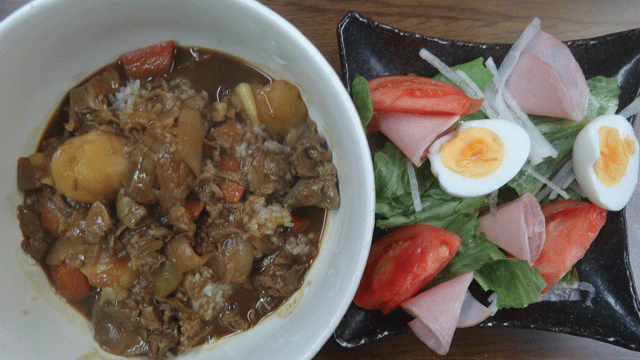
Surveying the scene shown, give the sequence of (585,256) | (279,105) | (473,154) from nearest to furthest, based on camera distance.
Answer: (279,105), (473,154), (585,256)

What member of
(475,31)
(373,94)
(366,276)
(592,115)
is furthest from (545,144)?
(366,276)

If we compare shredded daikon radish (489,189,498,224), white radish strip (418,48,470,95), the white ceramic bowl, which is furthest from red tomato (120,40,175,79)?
shredded daikon radish (489,189,498,224)

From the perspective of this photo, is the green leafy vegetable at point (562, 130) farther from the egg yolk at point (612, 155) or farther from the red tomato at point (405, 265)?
the red tomato at point (405, 265)

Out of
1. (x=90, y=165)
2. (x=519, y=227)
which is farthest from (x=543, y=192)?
(x=90, y=165)

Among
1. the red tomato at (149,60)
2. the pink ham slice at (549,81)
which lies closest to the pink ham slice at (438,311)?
the pink ham slice at (549,81)

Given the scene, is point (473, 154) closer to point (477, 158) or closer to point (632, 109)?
point (477, 158)

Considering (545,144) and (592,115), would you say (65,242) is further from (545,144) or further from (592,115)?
(592,115)

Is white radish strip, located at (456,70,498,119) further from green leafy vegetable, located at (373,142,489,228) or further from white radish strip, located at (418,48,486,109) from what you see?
green leafy vegetable, located at (373,142,489,228)

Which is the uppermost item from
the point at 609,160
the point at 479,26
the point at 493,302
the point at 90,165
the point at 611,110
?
the point at 479,26
